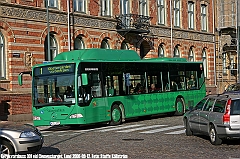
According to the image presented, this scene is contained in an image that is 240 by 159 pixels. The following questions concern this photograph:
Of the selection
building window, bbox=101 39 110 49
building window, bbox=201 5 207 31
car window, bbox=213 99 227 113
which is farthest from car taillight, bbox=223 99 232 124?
building window, bbox=201 5 207 31

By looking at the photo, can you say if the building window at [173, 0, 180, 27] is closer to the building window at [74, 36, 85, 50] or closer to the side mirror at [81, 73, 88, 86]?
the building window at [74, 36, 85, 50]

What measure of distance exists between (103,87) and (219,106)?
321 inches

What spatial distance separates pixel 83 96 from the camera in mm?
21984

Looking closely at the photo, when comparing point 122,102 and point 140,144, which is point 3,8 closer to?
point 122,102

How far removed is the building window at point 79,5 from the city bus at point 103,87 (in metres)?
8.55

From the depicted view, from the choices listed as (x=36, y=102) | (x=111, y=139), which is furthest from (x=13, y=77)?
(x=111, y=139)

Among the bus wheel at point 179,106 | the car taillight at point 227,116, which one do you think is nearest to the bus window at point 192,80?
the bus wheel at point 179,106

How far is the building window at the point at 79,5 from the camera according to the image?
3447cm

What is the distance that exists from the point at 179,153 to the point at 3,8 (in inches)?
693

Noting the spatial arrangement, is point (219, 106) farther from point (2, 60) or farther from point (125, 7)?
point (125, 7)

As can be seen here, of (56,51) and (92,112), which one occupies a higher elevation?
(56,51)

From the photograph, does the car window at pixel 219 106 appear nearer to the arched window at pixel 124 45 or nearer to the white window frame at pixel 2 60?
the white window frame at pixel 2 60

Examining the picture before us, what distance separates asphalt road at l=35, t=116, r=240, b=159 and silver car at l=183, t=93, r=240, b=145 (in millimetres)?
366

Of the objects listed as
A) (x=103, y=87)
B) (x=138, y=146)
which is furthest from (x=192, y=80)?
(x=138, y=146)
